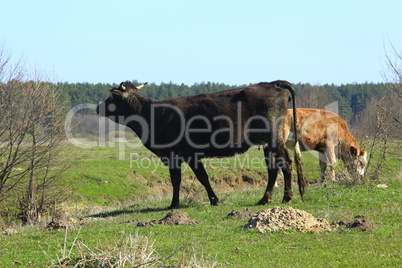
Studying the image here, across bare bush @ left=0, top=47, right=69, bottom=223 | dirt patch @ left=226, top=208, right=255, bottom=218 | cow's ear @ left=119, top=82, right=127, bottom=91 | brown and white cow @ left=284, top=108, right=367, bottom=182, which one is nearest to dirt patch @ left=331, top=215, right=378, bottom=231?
dirt patch @ left=226, top=208, right=255, bottom=218

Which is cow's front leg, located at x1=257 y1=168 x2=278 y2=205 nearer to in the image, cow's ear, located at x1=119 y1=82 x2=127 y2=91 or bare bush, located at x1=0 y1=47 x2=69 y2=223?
cow's ear, located at x1=119 y1=82 x2=127 y2=91

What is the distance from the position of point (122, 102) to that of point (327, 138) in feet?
23.2

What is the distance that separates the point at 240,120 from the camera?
43.3ft

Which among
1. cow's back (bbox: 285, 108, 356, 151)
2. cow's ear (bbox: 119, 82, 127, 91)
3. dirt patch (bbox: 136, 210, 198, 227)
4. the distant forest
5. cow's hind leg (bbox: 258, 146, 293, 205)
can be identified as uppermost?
the distant forest

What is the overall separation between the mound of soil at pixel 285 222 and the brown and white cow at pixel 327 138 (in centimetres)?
735

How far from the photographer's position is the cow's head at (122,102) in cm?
1485

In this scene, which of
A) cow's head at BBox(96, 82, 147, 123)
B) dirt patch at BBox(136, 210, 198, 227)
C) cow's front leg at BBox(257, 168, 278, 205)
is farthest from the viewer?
cow's head at BBox(96, 82, 147, 123)

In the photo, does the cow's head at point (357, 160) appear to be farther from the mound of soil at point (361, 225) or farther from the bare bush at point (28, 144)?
the bare bush at point (28, 144)

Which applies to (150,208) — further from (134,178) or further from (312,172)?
(312,172)

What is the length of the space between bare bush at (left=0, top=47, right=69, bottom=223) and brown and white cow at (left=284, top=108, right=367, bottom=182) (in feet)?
35.3

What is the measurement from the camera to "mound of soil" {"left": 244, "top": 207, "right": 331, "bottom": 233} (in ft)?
31.0

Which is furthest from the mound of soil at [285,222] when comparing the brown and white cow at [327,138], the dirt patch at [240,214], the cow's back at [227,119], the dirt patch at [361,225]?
the brown and white cow at [327,138]

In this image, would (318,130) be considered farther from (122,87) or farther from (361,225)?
(361,225)

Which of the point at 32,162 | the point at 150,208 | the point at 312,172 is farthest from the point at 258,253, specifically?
the point at 312,172
